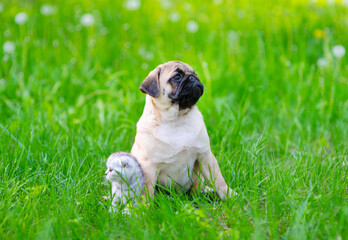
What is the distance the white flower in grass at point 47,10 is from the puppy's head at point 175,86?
A: 4.39 meters

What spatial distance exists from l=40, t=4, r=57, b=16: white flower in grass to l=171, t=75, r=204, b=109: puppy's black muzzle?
455 cm

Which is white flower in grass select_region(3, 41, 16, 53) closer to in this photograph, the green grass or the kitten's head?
the green grass

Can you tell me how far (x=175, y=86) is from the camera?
3098mm

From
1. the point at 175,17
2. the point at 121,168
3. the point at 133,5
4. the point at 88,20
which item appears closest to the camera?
the point at 121,168

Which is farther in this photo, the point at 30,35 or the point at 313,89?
the point at 30,35

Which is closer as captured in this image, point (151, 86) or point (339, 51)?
point (151, 86)

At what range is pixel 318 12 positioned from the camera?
6.89 metres

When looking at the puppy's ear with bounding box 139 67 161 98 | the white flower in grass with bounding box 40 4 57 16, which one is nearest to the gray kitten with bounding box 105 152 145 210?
the puppy's ear with bounding box 139 67 161 98

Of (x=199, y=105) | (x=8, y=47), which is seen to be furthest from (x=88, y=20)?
(x=199, y=105)

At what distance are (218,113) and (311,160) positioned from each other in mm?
1355

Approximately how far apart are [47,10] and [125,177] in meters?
4.67

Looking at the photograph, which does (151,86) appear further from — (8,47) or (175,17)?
(175,17)

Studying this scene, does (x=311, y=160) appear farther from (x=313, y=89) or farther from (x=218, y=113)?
(x=313, y=89)

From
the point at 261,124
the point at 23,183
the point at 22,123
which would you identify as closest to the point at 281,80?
the point at 261,124
